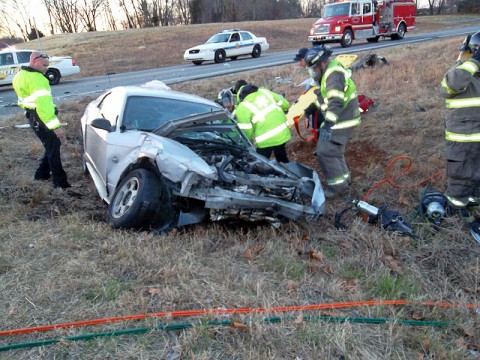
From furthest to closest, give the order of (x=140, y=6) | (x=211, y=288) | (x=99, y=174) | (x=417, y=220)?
(x=140, y=6) → (x=99, y=174) → (x=417, y=220) → (x=211, y=288)

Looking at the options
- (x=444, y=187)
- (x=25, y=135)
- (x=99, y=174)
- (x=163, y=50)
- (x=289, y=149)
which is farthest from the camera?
(x=163, y=50)

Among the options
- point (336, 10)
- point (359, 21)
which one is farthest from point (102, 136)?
point (359, 21)

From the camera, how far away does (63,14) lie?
57.7m

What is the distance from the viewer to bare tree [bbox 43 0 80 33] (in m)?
56.7

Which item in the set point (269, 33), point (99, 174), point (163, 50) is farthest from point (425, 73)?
point (269, 33)

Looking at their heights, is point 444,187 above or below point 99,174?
below

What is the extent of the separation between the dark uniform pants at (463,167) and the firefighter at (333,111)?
1264 mm

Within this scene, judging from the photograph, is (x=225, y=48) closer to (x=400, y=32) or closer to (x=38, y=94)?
(x=400, y=32)

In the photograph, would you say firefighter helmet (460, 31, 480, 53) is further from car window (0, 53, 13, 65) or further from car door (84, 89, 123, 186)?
car window (0, 53, 13, 65)

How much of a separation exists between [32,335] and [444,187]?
4.95 m

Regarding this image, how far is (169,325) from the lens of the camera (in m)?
2.90

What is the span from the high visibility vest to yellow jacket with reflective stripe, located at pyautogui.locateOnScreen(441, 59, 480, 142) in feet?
3.77

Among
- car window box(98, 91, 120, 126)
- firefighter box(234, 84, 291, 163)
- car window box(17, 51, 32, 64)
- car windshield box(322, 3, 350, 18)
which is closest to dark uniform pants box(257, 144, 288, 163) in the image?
firefighter box(234, 84, 291, 163)

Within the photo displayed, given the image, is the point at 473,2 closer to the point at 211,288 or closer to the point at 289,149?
the point at 289,149
